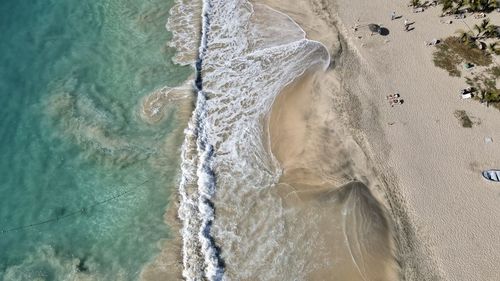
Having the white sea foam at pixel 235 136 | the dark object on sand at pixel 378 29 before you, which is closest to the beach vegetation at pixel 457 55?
the dark object on sand at pixel 378 29

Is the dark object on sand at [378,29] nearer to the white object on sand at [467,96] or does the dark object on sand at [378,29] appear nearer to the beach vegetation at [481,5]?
the beach vegetation at [481,5]

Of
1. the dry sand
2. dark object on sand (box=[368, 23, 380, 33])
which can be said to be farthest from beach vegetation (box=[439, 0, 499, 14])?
dark object on sand (box=[368, 23, 380, 33])

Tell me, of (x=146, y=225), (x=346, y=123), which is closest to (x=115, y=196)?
(x=146, y=225)

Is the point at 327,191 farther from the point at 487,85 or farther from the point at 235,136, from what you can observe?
the point at 487,85

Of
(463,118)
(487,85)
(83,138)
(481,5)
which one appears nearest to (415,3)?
(481,5)

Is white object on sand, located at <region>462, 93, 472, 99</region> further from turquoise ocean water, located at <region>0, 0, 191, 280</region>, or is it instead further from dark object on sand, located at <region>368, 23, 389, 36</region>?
turquoise ocean water, located at <region>0, 0, 191, 280</region>
